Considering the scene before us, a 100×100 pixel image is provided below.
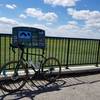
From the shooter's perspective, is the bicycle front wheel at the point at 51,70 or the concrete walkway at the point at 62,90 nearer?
the concrete walkway at the point at 62,90

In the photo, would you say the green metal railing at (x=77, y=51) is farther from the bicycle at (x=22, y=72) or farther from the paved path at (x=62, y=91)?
the paved path at (x=62, y=91)

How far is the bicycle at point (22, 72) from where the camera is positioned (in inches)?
242

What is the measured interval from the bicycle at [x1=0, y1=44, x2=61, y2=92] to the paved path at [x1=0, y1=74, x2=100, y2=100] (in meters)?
0.20

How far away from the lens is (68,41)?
824 cm

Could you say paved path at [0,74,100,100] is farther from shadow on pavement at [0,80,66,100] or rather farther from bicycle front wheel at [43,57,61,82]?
bicycle front wheel at [43,57,61,82]

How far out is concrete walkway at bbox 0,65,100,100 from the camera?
558 centimetres

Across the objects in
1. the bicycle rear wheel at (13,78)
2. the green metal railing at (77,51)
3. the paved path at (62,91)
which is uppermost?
the green metal railing at (77,51)

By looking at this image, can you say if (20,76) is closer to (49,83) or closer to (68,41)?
(49,83)

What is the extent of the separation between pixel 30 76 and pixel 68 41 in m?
2.09

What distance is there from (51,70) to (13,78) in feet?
4.68

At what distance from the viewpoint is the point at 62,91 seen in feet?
20.1

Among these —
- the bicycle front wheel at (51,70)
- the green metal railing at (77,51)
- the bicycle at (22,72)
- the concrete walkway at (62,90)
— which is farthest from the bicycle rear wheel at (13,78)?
the green metal railing at (77,51)

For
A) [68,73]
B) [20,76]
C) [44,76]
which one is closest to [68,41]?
[68,73]

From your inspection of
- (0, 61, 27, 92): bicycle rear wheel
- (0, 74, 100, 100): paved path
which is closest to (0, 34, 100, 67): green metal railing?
(0, 74, 100, 100): paved path
